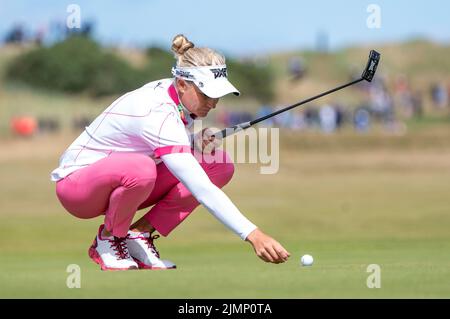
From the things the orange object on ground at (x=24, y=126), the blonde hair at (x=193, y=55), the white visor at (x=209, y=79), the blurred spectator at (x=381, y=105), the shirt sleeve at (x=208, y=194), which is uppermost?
the blurred spectator at (x=381, y=105)

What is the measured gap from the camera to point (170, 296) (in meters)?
6.11

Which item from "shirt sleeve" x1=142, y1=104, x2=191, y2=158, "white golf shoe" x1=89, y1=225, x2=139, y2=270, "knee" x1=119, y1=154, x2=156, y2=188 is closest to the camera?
"shirt sleeve" x1=142, y1=104, x2=191, y2=158

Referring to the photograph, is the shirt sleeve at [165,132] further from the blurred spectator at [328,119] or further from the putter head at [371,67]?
the blurred spectator at [328,119]

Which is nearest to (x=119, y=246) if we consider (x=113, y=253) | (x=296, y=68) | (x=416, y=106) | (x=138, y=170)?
(x=113, y=253)

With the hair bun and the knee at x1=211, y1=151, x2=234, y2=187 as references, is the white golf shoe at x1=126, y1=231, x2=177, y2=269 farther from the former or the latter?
the hair bun

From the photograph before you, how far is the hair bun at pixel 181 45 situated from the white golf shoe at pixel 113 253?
1.36m

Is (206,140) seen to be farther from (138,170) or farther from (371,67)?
(371,67)

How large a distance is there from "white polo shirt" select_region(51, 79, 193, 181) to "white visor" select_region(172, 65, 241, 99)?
185 mm

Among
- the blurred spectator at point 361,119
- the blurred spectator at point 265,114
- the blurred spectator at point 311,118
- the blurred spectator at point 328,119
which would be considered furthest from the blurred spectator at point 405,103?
the blurred spectator at point 265,114

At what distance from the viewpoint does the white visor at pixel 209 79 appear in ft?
23.3

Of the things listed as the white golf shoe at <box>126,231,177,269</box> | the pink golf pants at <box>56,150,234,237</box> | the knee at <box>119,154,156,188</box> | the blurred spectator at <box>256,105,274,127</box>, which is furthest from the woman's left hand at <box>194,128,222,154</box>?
the blurred spectator at <box>256,105,274,127</box>

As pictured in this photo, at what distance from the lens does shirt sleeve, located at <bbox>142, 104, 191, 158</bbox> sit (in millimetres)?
6773
